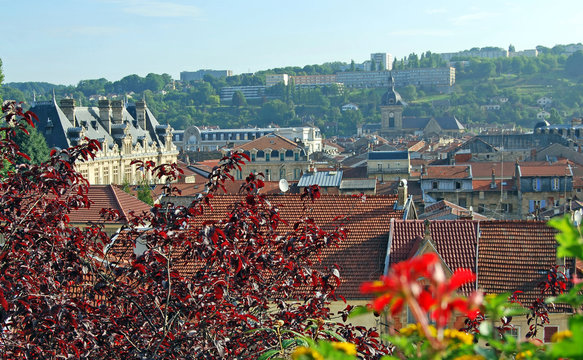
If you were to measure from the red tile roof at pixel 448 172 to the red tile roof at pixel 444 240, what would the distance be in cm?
3665

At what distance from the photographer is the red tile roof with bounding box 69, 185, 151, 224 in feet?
85.7

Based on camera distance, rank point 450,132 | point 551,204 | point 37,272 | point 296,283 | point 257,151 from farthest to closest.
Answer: point 450,132 < point 257,151 < point 551,204 < point 296,283 < point 37,272

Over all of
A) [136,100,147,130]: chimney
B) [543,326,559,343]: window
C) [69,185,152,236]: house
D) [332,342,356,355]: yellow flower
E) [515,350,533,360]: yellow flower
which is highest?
[332,342,356,355]: yellow flower

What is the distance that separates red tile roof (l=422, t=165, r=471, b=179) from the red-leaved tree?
148ft

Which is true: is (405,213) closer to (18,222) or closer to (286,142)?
(18,222)

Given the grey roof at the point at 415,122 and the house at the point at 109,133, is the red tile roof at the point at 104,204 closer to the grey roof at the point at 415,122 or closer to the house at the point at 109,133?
Answer: the house at the point at 109,133

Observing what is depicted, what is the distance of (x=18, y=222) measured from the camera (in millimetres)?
7684

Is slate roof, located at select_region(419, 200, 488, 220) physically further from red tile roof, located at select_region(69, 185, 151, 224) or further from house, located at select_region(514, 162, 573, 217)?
house, located at select_region(514, 162, 573, 217)

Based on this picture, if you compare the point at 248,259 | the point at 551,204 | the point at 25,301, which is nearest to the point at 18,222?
the point at 25,301

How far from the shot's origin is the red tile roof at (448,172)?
5250cm

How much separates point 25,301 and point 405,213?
1187 cm

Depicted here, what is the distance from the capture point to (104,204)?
86.1ft

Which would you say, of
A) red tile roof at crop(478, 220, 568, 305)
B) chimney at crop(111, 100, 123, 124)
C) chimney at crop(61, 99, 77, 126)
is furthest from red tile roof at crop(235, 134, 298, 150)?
red tile roof at crop(478, 220, 568, 305)

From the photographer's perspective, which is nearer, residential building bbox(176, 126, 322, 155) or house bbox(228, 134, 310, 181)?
house bbox(228, 134, 310, 181)
